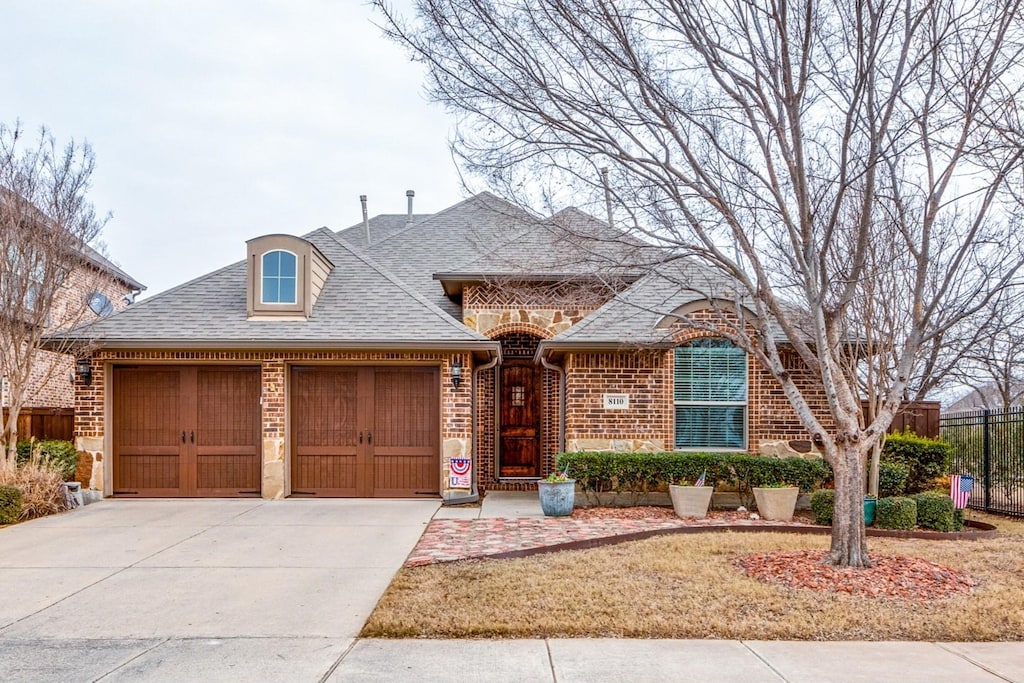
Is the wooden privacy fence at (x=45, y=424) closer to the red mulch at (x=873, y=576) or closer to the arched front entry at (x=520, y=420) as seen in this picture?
the arched front entry at (x=520, y=420)

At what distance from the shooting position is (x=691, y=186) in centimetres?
702

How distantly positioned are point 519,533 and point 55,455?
302 inches

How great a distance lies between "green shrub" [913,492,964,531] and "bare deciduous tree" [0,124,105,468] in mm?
12646

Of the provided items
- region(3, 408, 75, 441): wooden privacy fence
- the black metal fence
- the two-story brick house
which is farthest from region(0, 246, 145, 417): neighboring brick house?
the black metal fence

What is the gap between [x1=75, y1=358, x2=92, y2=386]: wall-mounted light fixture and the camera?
460 inches

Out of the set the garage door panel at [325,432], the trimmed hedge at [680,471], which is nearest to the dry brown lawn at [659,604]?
the trimmed hedge at [680,471]

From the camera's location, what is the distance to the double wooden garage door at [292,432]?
12188 mm

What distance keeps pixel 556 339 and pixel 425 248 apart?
580 centimetres

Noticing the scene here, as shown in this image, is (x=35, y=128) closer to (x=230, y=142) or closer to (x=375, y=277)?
(x=375, y=277)

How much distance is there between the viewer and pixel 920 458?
464 inches

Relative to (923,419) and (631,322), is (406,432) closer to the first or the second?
(631,322)

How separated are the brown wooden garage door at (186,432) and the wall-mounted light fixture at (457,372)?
3362 millimetres

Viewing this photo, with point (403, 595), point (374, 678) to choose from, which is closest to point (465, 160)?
point (403, 595)

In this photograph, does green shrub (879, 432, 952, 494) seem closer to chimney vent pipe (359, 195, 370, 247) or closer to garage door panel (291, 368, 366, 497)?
garage door panel (291, 368, 366, 497)
